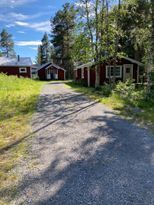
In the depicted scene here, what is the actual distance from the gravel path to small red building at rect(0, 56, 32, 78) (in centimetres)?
3300

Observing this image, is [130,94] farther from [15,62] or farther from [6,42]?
[6,42]

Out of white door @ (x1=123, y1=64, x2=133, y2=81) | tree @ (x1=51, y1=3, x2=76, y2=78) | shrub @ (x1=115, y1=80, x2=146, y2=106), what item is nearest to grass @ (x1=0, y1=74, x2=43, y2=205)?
shrub @ (x1=115, y1=80, x2=146, y2=106)

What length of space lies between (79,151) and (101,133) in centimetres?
146

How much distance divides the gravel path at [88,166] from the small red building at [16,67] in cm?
3300

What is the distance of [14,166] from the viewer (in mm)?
4215

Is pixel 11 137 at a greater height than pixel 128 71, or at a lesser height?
lesser

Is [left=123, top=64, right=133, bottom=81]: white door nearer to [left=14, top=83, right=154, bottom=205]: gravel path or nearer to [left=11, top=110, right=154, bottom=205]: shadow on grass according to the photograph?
[left=14, top=83, right=154, bottom=205]: gravel path

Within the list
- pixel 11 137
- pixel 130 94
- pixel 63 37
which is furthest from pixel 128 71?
pixel 63 37

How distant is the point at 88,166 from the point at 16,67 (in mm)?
36324

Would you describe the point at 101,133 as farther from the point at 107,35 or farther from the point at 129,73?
the point at 129,73

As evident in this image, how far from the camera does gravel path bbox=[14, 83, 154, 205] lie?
3.24 meters

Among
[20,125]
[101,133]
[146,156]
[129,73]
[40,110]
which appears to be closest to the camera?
[146,156]

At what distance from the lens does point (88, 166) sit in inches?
166

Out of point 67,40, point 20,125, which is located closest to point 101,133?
point 20,125
